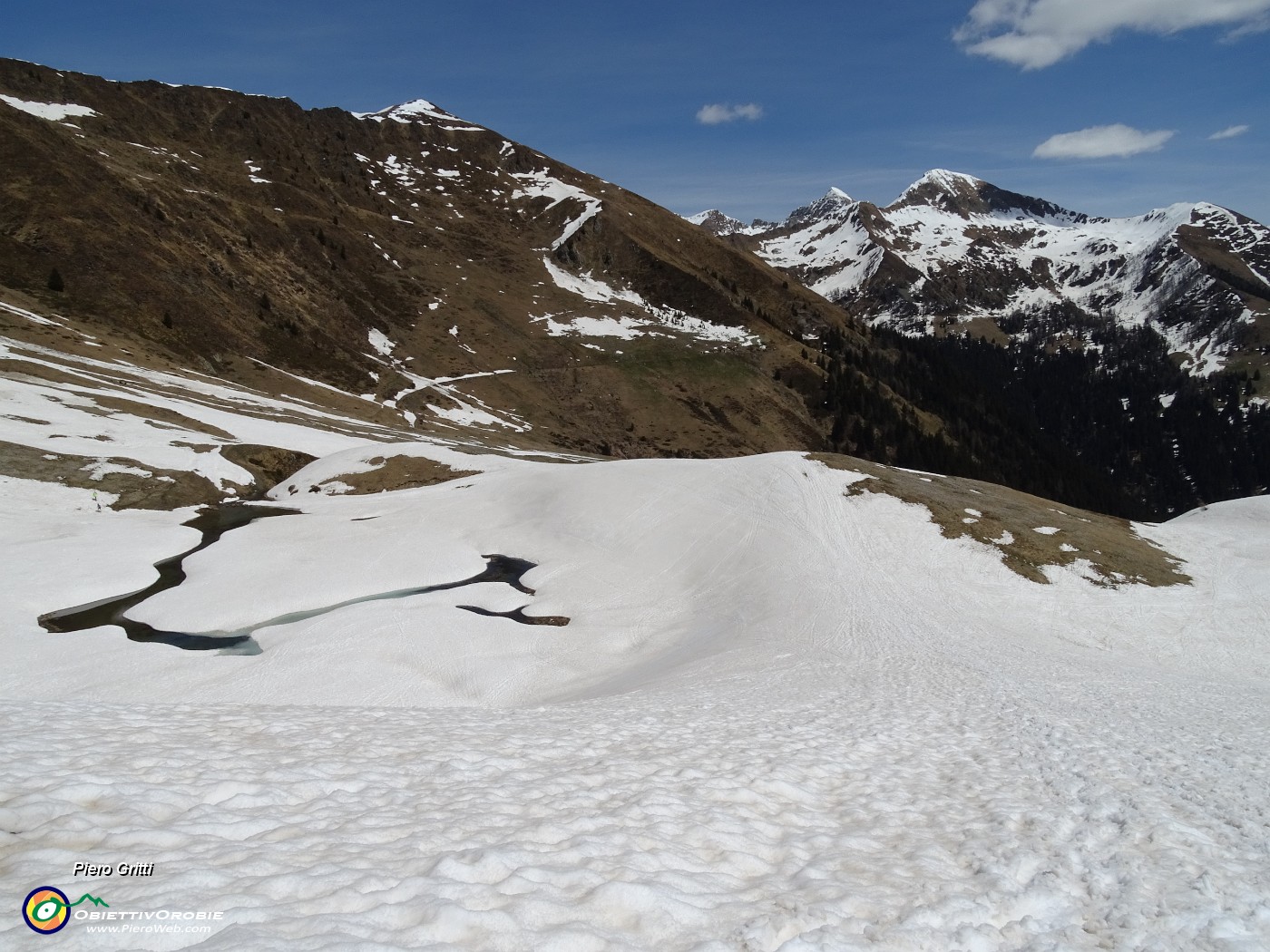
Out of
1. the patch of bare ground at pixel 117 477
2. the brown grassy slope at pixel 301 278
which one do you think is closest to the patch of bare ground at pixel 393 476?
the patch of bare ground at pixel 117 477

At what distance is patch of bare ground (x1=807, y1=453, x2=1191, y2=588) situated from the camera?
35.2 meters

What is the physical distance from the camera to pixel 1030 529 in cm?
3950

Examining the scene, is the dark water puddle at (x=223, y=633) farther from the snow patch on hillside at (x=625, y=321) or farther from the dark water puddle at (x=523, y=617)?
the snow patch on hillside at (x=625, y=321)

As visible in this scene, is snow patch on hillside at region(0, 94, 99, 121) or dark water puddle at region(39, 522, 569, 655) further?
snow patch on hillside at region(0, 94, 99, 121)

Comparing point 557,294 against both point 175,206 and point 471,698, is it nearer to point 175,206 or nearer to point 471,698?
point 175,206

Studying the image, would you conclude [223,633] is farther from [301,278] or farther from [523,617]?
[301,278]

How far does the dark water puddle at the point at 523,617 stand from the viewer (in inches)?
1212

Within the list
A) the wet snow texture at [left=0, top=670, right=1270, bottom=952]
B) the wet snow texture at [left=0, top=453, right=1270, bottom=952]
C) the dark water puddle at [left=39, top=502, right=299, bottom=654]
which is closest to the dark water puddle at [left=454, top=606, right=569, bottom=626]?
the wet snow texture at [left=0, top=453, right=1270, bottom=952]

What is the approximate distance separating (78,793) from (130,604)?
2625cm

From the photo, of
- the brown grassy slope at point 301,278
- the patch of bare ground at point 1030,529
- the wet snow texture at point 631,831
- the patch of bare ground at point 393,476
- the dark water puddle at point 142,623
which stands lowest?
the dark water puddle at point 142,623

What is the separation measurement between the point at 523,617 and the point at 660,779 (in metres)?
22.0

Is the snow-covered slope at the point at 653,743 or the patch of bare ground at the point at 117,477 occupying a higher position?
the snow-covered slope at the point at 653,743

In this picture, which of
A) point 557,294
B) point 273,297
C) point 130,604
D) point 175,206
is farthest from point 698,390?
point 130,604

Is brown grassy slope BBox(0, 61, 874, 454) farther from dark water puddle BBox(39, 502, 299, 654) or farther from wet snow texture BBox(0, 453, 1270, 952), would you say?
wet snow texture BBox(0, 453, 1270, 952)
